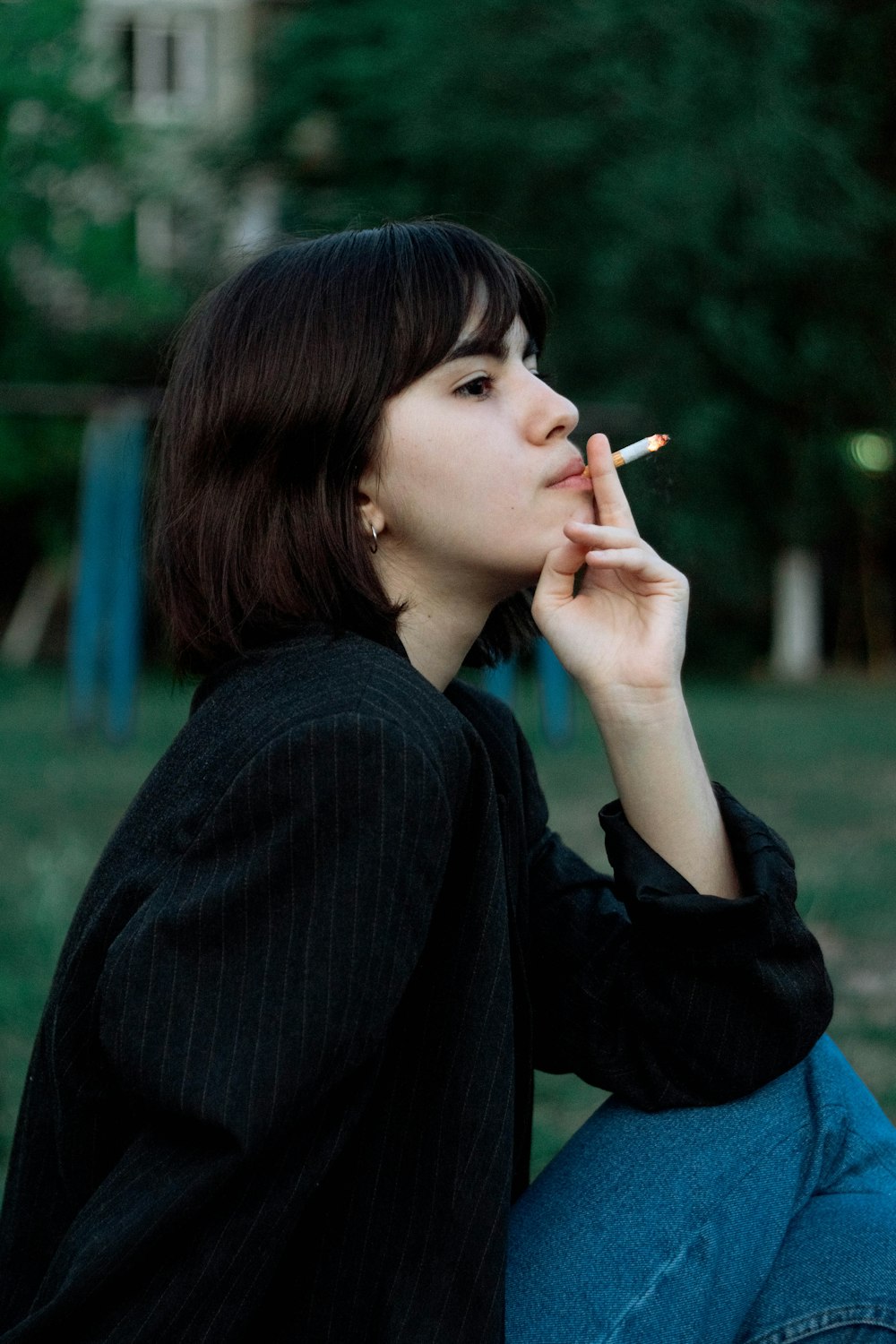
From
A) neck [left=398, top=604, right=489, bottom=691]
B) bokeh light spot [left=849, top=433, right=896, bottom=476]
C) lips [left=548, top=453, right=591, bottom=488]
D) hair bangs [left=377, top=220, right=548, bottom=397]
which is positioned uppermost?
hair bangs [left=377, top=220, right=548, bottom=397]

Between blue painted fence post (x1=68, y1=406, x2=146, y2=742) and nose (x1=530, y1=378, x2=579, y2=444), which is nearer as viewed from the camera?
nose (x1=530, y1=378, x2=579, y2=444)

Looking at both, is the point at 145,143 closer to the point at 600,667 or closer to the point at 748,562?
the point at 748,562

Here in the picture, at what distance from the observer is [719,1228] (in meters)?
1.38

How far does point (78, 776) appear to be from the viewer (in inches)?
278

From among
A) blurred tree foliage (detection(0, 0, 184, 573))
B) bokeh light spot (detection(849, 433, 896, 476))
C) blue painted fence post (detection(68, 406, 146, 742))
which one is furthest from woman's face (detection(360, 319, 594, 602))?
blurred tree foliage (detection(0, 0, 184, 573))

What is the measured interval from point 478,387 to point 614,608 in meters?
0.29

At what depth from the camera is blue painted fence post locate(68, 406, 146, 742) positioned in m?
9.33

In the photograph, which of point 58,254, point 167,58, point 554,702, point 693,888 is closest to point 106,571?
point 554,702

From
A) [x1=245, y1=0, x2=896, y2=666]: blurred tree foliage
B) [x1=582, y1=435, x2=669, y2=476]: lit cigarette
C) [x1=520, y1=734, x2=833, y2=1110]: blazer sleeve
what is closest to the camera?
[x1=520, y1=734, x2=833, y2=1110]: blazer sleeve

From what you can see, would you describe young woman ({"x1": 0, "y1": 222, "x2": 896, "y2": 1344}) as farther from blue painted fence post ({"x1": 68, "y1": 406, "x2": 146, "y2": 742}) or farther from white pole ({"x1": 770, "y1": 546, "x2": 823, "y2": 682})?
white pole ({"x1": 770, "y1": 546, "x2": 823, "y2": 682})

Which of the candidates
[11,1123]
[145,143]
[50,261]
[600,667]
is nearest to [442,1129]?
[600,667]

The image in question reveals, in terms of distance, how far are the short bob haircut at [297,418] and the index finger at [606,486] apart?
0.54 ft

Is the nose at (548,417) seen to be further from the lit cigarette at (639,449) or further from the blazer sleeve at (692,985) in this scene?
the blazer sleeve at (692,985)

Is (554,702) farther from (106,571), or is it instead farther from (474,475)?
(474,475)
